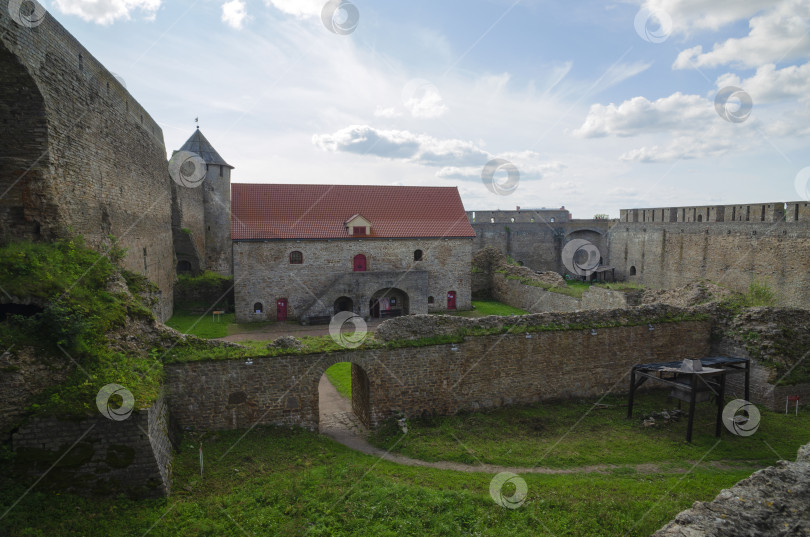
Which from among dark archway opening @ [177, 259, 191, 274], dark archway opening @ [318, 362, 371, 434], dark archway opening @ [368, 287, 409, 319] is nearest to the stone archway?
dark archway opening @ [318, 362, 371, 434]

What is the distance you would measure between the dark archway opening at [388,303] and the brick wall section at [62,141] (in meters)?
12.3

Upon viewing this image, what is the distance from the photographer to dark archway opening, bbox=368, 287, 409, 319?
1003 inches

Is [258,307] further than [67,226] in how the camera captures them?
Yes

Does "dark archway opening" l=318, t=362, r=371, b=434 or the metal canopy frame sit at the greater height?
the metal canopy frame

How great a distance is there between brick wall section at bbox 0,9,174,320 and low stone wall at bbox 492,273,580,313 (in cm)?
1936

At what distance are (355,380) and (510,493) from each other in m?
5.94

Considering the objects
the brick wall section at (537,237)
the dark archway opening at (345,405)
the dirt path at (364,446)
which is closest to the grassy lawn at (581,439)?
the dirt path at (364,446)

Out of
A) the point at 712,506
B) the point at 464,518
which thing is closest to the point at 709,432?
the point at 712,506

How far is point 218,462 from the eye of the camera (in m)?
9.52

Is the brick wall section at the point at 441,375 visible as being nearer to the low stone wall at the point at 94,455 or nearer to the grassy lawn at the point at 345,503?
the grassy lawn at the point at 345,503

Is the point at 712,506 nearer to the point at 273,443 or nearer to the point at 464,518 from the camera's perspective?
the point at 464,518

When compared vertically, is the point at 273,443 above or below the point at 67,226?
below

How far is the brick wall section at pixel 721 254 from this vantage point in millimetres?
21203

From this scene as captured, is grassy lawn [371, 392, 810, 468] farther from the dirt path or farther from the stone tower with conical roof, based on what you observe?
the stone tower with conical roof
